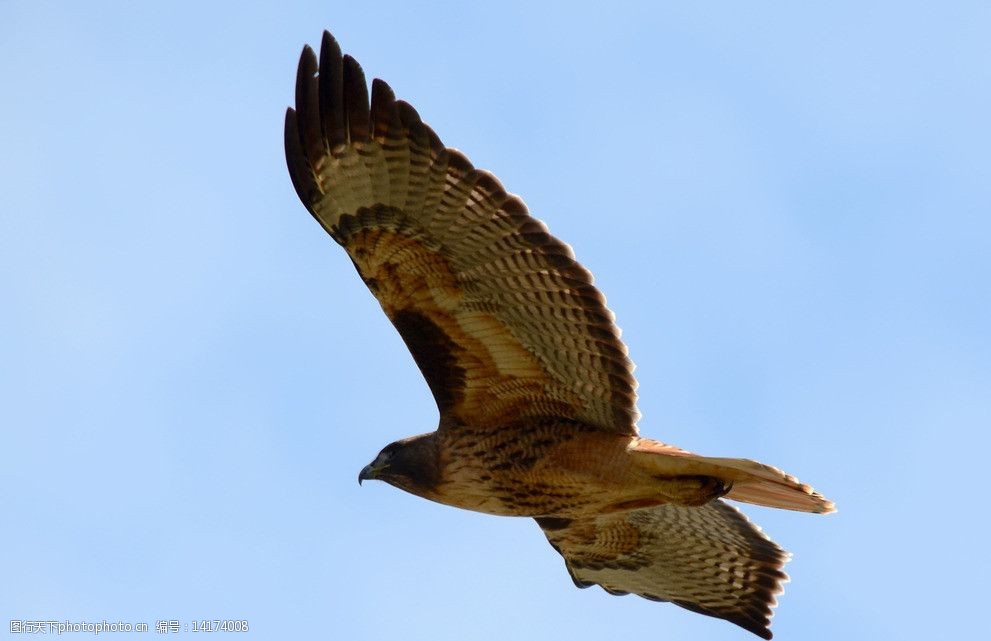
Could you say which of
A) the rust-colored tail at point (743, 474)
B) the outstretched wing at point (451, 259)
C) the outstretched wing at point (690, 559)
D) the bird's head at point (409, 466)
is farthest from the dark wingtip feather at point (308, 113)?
the outstretched wing at point (690, 559)

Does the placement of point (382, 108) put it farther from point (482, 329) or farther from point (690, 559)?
point (690, 559)

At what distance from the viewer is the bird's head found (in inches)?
340

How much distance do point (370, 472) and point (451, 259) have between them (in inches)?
61.6

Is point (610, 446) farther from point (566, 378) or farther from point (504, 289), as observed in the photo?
point (504, 289)

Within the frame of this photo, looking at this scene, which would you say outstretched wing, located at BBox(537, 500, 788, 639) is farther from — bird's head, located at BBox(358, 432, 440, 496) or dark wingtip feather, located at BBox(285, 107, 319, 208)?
dark wingtip feather, located at BBox(285, 107, 319, 208)

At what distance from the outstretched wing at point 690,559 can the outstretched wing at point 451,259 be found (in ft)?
5.64

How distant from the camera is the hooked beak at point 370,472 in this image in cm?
884

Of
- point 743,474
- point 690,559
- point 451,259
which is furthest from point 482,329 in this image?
point 690,559

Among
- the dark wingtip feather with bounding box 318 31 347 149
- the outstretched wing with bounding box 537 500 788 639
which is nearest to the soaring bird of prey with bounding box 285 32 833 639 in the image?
the dark wingtip feather with bounding box 318 31 347 149

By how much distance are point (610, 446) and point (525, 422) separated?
1.82 ft

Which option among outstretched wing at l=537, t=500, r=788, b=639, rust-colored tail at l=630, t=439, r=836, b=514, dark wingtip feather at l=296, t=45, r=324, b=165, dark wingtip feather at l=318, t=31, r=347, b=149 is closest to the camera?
dark wingtip feather at l=318, t=31, r=347, b=149

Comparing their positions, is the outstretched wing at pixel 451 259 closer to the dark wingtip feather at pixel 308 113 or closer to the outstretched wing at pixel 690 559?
the dark wingtip feather at pixel 308 113

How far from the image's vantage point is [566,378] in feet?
27.8

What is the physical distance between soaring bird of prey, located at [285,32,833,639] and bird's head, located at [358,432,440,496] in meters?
0.01
